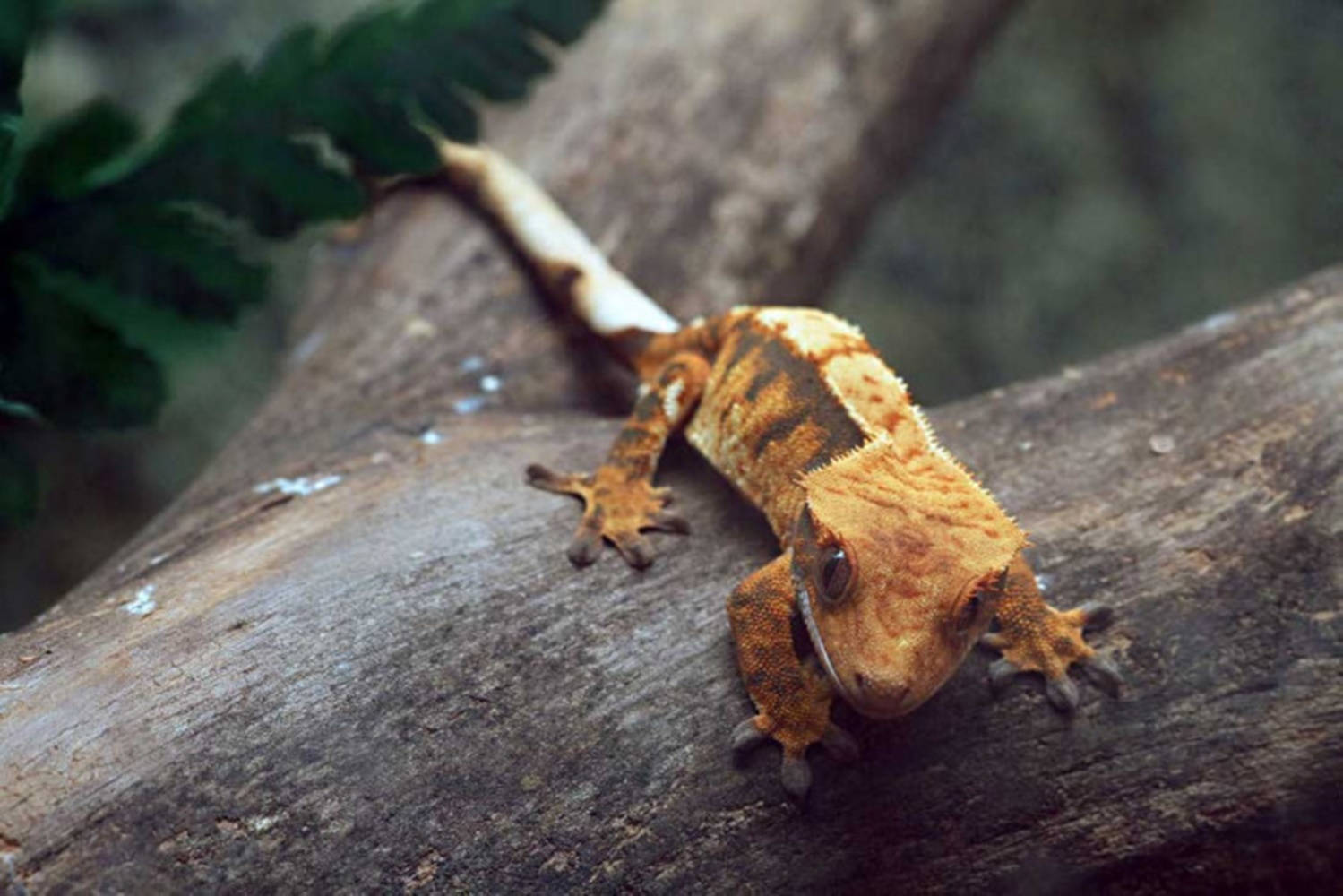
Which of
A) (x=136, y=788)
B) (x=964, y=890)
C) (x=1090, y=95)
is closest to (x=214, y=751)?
(x=136, y=788)

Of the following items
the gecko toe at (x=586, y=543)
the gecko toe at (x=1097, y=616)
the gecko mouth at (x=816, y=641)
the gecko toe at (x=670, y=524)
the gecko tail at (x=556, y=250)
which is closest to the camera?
the gecko mouth at (x=816, y=641)

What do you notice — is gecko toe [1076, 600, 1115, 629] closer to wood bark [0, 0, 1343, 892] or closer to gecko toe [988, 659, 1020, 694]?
wood bark [0, 0, 1343, 892]

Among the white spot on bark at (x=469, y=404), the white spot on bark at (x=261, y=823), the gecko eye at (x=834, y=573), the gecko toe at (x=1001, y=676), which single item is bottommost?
the white spot on bark at (x=261, y=823)

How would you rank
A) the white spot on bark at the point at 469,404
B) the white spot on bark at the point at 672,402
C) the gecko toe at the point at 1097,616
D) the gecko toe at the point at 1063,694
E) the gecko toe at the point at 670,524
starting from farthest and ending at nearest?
the white spot on bark at the point at 469,404 < the white spot on bark at the point at 672,402 < the gecko toe at the point at 670,524 < the gecko toe at the point at 1097,616 < the gecko toe at the point at 1063,694

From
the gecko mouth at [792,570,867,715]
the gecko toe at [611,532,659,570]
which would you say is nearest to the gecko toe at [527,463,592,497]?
the gecko toe at [611,532,659,570]

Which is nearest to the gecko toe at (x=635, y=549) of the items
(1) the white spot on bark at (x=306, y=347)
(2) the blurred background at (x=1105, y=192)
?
(1) the white spot on bark at (x=306, y=347)

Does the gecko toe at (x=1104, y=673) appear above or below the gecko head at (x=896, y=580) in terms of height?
below

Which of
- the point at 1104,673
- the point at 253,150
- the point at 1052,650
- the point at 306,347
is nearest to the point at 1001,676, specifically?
the point at 1052,650

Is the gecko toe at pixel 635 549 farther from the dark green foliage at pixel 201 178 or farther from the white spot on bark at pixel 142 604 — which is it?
the dark green foliage at pixel 201 178
